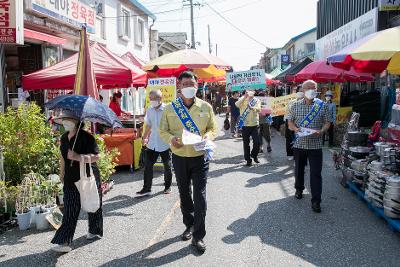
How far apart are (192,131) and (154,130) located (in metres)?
2.68

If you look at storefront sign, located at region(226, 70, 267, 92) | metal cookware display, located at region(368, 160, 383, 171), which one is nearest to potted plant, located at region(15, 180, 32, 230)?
metal cookware display, located at region(368, 160, 383, 171)

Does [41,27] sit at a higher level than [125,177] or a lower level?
higher

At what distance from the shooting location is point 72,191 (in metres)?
4.65

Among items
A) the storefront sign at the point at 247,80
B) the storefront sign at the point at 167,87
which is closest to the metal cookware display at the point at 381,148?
the storefront sign at the point at 167,87

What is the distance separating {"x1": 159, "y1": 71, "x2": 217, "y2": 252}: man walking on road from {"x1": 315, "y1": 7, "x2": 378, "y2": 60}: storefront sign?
31.0ft

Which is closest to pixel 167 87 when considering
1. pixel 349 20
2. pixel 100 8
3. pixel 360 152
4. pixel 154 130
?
pixel 154 130

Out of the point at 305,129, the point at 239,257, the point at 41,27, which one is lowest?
the point at 239,257

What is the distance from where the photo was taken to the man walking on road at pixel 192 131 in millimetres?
4633

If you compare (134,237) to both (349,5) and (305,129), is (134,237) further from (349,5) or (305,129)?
(349,5)

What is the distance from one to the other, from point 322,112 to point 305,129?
1.28ft

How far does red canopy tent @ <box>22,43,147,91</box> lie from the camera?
8.23m

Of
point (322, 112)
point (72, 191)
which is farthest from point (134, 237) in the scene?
point (322, 112)

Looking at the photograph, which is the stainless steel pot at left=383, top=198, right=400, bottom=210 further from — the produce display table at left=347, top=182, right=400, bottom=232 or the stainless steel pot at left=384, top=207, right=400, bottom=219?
the produce display table at left=347, top=182, right=400, bottom=232

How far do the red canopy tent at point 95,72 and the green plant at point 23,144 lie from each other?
74.3 inches
